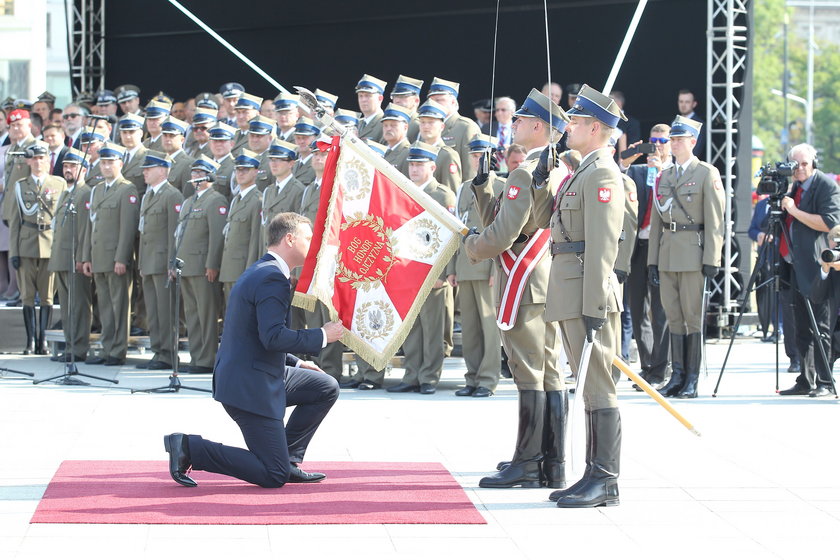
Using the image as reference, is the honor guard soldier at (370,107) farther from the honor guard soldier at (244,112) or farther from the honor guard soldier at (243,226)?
the honor guard soldier at (244,112)

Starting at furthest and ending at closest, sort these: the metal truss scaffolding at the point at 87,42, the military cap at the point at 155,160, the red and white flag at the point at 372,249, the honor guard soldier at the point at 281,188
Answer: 1. the metal truss scaffolding at the point at 87,42
2. the military cap at the point at 155,160
3. the honor guard soldier at the point at 281,188
4. the red and white flag at the point at 372,249

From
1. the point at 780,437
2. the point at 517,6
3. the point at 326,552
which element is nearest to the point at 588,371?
the point at 326,552

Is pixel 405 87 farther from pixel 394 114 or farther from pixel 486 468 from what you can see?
pixel 486 468

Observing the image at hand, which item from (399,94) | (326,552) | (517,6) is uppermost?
(517,6)

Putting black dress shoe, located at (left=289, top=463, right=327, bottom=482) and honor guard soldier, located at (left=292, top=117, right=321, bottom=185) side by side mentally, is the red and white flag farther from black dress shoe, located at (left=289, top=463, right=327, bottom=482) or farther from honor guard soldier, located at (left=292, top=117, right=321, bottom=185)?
honor guard soldier, located at (left=292, top=117, right=321, bottom=185)

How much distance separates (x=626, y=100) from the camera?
1545 cm

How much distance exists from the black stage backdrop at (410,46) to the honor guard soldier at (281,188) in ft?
15.3

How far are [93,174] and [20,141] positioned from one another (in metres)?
1.46

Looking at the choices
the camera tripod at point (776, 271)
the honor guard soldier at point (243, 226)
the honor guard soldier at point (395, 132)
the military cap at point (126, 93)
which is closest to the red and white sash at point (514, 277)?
the camera tripod at point (776, 271)

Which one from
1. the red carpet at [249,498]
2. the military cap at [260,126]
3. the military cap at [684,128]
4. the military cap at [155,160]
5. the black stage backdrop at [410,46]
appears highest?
the black stage backdrop at [410,46]

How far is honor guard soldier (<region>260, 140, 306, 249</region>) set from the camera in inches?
462

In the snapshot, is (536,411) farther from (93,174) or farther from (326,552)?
(93,174)

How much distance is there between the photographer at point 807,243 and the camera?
35.8ft

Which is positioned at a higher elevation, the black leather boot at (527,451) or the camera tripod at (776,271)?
the camera tripod at (776,271)
